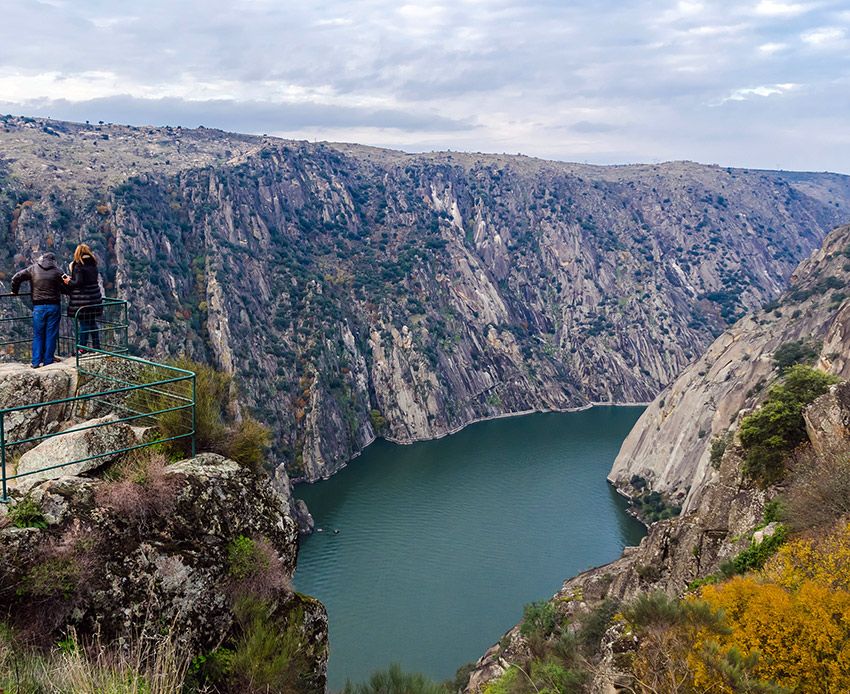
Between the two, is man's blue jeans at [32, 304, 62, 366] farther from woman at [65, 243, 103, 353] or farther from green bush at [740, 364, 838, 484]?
green bush at [740, 364, 838, 484]

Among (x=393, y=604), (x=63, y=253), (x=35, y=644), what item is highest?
(x=63, y=253)

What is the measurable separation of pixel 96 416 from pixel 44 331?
171 cm

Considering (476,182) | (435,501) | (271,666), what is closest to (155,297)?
(435,501)

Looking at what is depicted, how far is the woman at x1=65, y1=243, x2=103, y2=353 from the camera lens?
408 inches

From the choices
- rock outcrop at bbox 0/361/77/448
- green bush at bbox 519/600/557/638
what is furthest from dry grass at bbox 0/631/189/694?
green bush at bbox 519/600/557/638

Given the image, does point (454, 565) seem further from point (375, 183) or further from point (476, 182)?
point (476, 182)

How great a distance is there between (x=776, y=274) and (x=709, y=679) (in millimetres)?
143752

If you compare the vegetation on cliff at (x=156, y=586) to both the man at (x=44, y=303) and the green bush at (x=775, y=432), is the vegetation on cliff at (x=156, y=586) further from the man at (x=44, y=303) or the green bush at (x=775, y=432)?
the green bush at (x=775, y=432)

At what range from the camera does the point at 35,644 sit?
20.7 ft

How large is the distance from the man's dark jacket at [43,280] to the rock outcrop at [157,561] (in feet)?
12.5

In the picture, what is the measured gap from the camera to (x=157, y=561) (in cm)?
727

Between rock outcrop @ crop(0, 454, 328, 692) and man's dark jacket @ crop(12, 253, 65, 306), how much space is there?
3811mm

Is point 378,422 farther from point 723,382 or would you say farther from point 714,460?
point 714,460

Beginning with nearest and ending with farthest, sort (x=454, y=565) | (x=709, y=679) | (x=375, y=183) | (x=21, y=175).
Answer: (x=709, y=679) → (x=454, y=565) → (x=21, y=175) → (x=375, y=183)
